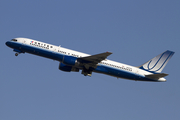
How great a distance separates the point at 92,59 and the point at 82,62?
244 centimetres

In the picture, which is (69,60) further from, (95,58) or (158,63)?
(158,63)

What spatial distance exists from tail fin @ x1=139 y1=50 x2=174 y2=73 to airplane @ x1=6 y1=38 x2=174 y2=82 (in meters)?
0.88

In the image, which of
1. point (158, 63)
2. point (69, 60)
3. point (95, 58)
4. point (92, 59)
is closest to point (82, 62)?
point (92, 59)

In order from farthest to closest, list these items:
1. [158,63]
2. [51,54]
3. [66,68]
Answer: [158,63] → [66,68] → [51,54]

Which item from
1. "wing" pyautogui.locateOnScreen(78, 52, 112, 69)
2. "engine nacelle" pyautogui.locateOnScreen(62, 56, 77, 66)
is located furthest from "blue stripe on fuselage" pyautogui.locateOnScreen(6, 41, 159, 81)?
"wing" pyautogui.locateOnScreen(78, 52, 112, 69)

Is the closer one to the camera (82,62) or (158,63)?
(82,62)

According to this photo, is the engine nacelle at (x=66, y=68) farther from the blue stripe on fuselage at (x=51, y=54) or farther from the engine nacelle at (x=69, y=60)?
the engine nacelle at (x=69, y=60)

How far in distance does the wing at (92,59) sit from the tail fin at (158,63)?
42.4ft

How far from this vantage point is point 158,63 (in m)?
72.4

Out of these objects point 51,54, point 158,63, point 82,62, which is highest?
point 158,63

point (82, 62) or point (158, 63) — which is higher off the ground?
point (158, 63)

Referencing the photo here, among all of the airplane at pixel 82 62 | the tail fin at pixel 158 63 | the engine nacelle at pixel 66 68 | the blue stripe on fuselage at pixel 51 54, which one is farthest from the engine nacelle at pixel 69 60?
the tail fin at pixel 158 63

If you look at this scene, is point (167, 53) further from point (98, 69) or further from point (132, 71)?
point (98, 69)

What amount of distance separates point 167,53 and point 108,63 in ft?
56.1
